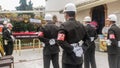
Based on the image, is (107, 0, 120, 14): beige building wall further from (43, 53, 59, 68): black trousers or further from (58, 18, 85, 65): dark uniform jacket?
(58, 18, 85, 65): dark uniform jacket

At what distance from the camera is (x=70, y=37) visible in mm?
5316

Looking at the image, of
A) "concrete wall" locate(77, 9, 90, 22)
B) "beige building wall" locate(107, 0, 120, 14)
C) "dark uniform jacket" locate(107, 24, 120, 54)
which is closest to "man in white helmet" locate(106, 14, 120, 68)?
"dark uniform jacket" locate(107, 24, 120, 54)

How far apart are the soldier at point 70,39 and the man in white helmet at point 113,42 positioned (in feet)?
7.58

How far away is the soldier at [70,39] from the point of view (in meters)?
5.25

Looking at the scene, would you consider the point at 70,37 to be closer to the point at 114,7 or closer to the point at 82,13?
the point at 114,7

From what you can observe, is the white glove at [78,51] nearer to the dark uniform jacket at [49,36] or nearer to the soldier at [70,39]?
the soldier at [70,39]

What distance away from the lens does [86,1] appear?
16.9 metres

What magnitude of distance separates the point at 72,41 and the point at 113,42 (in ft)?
8.44

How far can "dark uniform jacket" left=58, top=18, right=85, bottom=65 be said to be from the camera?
5.25m

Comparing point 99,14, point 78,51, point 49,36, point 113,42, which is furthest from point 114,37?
point 99,14

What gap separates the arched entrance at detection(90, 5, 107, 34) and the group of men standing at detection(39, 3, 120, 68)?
27.2 ft

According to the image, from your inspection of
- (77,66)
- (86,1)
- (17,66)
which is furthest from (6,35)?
(86,1)

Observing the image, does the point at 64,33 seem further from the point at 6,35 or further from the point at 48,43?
the point at 6,35

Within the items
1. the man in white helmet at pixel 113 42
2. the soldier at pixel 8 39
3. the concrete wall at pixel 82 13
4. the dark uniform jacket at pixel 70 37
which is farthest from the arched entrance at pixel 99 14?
the dark uniform jacket at pixel 70 37
